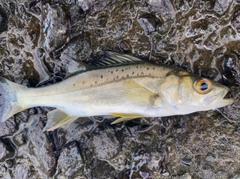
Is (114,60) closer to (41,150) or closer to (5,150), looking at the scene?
(41,150)

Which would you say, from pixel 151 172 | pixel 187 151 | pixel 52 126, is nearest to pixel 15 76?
pixel 52 126

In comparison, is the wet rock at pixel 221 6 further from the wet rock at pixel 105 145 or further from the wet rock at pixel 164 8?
the wet rock at pixel 105 145

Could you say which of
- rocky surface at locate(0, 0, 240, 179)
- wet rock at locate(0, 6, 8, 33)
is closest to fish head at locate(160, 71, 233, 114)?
rocky surface at locate(0, 0, 240, 179)

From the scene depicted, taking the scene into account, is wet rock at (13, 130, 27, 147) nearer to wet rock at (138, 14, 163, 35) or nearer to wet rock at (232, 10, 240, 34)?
wet rock at (138, 14, 163, 35)

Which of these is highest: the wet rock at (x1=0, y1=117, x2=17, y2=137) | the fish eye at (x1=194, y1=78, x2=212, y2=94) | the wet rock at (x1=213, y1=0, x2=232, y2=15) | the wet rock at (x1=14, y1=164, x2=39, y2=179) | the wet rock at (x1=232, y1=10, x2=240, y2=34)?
the wet rock at (x1=213, y1=0, x2=232, y2=15)

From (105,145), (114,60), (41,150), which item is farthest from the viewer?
(41,150)


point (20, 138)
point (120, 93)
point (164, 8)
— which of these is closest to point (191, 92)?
point (120, 93)

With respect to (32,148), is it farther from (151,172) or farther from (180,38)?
(180,38)
